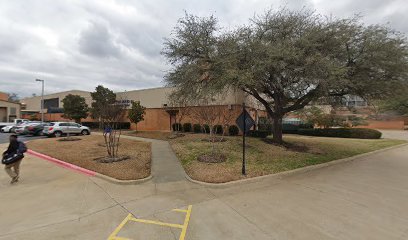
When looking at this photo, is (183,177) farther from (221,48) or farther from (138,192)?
(221,48)

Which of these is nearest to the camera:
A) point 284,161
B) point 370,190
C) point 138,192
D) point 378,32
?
point 138,192

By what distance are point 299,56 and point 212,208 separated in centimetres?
880

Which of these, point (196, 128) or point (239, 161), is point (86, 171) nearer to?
point (239, 161)

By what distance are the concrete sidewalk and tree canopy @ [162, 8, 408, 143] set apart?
5.35 metres

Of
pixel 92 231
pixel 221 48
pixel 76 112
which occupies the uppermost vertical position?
pixel 221 48

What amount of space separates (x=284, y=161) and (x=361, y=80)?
20.5ft

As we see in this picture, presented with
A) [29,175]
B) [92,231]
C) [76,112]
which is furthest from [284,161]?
[76,112]

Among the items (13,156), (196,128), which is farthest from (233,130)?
(13,156)

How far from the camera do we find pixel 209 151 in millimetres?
13539

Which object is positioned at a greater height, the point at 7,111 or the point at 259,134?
the point at 7,111

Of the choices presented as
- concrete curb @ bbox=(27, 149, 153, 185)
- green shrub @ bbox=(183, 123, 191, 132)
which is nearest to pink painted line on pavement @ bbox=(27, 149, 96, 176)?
concrete curb @ bbox=(27, 149, 153, 185)

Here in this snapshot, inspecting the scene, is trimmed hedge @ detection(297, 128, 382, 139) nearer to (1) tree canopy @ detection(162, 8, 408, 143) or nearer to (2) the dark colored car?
(1) tree canopy @ detection(162, 8, 408, 143)

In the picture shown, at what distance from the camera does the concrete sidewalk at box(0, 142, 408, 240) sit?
4.86 m

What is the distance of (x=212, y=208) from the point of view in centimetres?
614
